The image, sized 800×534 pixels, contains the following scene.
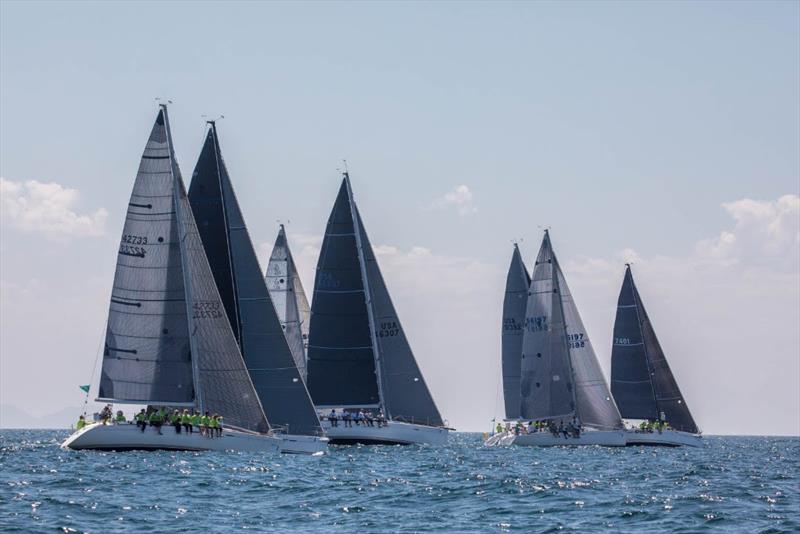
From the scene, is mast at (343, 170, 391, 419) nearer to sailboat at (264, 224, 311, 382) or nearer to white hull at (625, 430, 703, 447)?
sailboat at (264, 224, 311, 382)

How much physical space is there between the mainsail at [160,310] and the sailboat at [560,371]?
32050mm

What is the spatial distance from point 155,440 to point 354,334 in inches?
936

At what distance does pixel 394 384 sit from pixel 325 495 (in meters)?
37.7

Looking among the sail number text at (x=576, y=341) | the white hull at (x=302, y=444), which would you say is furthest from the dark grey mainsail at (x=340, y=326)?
the white hull at (x=302, y=444)

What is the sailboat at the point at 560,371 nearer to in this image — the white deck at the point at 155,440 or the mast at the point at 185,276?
the white deck at the point at 155,440

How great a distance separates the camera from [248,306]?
59844 mm

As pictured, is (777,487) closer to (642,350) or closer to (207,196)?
(207,196)

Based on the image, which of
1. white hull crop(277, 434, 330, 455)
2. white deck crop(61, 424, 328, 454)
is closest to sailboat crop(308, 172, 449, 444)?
white hull crop(277, 434, 330, 455)

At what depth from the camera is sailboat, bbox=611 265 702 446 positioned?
88.0 metres

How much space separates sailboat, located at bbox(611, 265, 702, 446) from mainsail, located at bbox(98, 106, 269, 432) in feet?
131

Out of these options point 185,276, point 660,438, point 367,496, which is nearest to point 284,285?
point 660,438

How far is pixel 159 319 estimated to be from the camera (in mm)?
53375

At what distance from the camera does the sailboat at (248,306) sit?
5838 centimetres

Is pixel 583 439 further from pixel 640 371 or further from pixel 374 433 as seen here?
pixel 374 433
